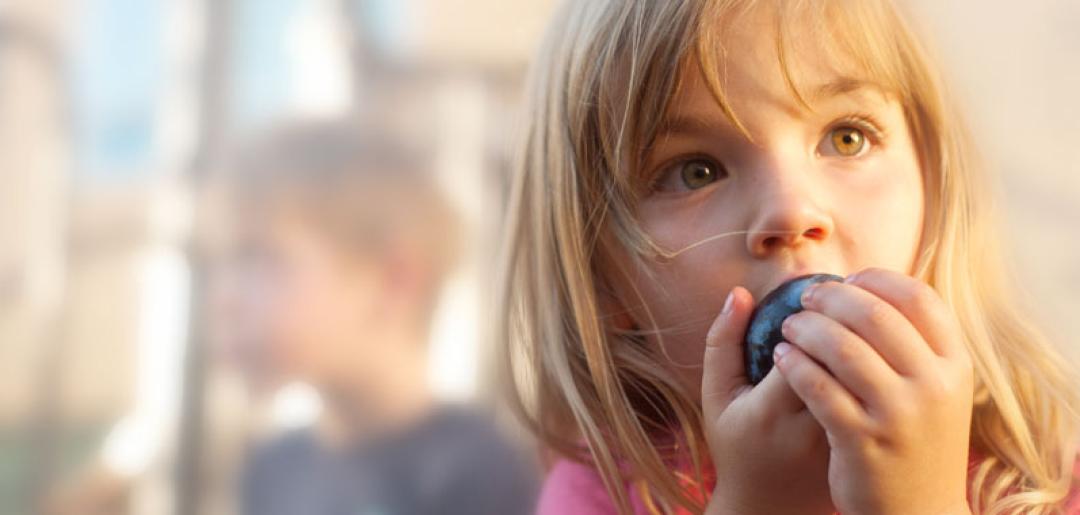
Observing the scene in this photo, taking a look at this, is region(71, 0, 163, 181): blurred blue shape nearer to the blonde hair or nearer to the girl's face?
the blonde hair

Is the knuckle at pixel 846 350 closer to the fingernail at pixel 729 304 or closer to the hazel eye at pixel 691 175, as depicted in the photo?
the fingernail at pixel 729 304

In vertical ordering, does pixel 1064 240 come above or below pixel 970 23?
below

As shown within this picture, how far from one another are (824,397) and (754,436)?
0.07 metres

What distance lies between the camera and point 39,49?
4.50 feet

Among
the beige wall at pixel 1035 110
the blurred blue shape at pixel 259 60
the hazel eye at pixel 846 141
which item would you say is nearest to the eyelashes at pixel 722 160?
the hazel eye at pixel 846 141

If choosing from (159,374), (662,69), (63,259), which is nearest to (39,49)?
(63,259)

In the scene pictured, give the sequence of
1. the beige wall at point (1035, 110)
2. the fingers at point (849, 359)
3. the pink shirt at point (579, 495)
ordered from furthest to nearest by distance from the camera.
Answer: the beige wall at point (1035, 110) < the pink shirt at point (579, 495) < the fingers at point (849, 359)

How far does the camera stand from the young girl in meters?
0.61

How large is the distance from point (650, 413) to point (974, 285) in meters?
0.26

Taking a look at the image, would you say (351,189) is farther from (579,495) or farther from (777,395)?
(777,395)

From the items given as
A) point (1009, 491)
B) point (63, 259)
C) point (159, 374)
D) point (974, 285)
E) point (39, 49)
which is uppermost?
point (39, 49)

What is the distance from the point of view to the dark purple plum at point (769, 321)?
0.65m

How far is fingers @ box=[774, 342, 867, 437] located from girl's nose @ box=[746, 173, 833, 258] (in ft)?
0.33

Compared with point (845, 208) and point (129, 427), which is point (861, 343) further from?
point (129, 427)
